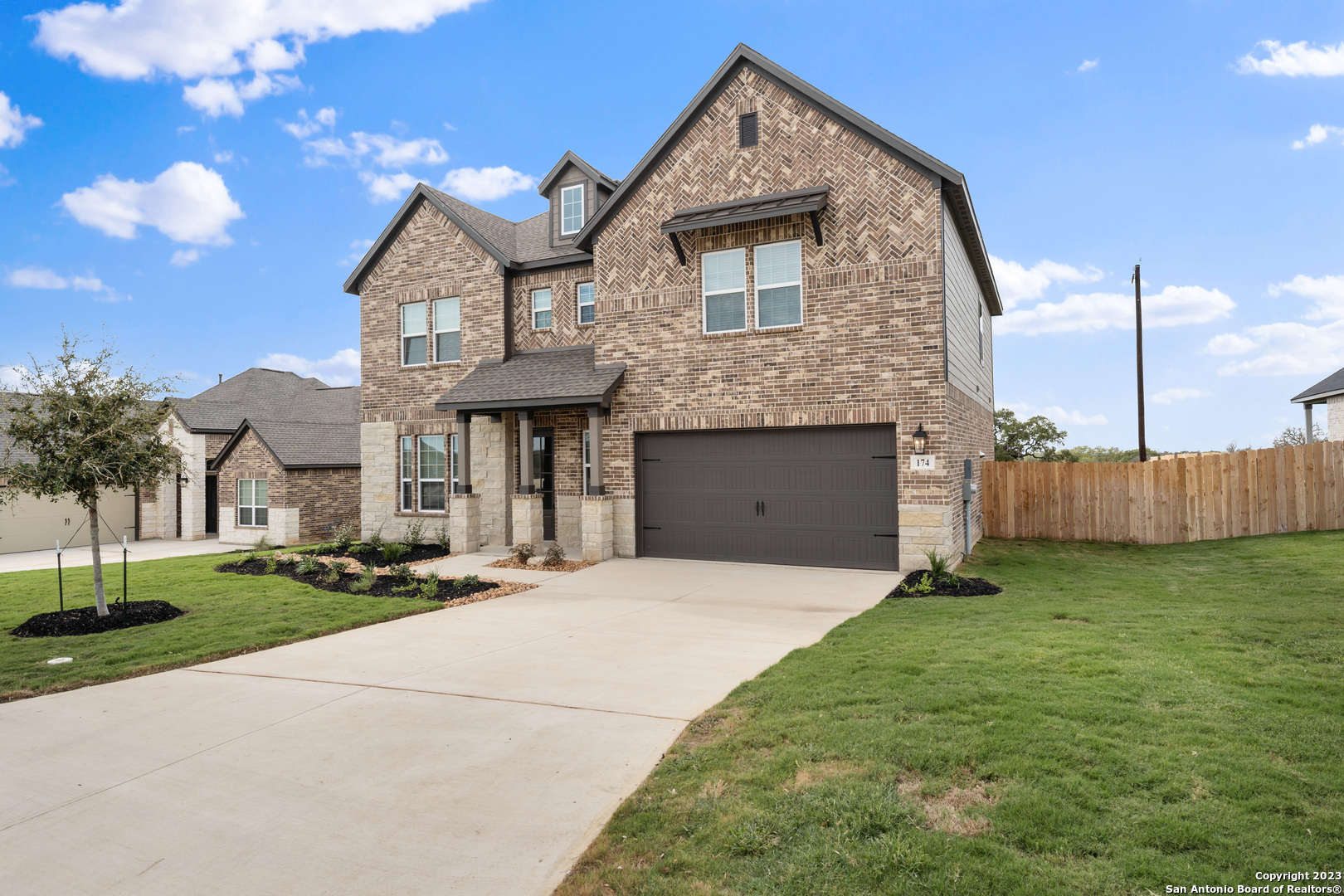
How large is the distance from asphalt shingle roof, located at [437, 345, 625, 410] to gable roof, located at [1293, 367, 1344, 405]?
23461 millimetres

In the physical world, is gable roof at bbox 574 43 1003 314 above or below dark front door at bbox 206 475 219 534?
above

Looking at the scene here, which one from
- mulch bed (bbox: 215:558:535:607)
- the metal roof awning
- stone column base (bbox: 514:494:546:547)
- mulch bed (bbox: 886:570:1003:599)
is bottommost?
mulch bed (bbox: 215:558:535:607)

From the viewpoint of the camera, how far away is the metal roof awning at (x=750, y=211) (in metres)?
13.1

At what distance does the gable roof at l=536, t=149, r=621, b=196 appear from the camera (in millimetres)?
17719

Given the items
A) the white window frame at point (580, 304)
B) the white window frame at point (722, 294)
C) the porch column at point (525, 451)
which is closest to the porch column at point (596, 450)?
the porch column at point (525, 451)

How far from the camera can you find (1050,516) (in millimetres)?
17719

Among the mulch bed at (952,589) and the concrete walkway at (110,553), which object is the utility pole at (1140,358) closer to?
the mulch bed at (952,589)

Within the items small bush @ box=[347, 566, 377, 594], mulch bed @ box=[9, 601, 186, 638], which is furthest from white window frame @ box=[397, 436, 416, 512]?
mulch bed @ box=[9, 601, 186, 638]

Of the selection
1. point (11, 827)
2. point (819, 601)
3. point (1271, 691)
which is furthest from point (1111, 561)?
point (11, 827)

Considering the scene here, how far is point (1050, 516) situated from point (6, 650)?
757 inches

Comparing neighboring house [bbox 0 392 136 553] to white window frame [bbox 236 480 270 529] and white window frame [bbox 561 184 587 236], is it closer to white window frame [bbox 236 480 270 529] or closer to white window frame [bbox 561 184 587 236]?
white window frame [bbox 236 480 270 529]

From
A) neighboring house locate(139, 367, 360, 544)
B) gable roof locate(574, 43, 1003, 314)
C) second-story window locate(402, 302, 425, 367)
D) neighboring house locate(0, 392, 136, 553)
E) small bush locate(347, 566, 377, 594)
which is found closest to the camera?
small bush locate(347, 566, 377, 594)

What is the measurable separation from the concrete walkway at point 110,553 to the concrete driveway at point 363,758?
13899mm

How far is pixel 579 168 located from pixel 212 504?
17.7m
